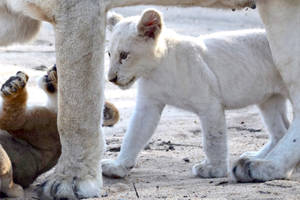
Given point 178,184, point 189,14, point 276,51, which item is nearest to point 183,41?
point 276,51

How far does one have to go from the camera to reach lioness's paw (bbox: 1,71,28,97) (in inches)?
201

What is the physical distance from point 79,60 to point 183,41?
1.60m

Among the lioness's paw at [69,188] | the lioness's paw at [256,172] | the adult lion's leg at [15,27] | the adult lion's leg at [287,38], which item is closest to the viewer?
the lioness's paw at [69,188]

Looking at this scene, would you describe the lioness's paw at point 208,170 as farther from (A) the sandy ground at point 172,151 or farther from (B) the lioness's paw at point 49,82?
(B) the lioness's paw at point 49,82

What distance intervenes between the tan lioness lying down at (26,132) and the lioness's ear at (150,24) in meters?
0.74

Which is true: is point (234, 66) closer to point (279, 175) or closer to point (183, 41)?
point (183, 41)

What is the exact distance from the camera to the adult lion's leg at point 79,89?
471 cm

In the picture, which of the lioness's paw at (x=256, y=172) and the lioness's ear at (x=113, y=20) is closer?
the lioness's paw at (x=256, y=172)

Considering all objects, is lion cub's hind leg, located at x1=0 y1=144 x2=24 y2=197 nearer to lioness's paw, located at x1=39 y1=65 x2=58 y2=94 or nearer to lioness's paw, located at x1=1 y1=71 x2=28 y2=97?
lioness's paw, located at x1=1 y1=71 x2=28 y2=97

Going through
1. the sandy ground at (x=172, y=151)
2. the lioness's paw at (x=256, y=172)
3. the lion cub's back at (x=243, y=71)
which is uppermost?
the lion cub's back at (x=243, y=71)

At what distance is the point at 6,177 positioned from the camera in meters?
4.75

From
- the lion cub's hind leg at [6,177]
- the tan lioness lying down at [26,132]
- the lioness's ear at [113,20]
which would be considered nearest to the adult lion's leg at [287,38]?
the lioness's ear at [113,20]

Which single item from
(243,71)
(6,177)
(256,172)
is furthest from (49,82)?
(256,172)

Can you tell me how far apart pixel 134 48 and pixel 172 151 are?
1034 millimetres
